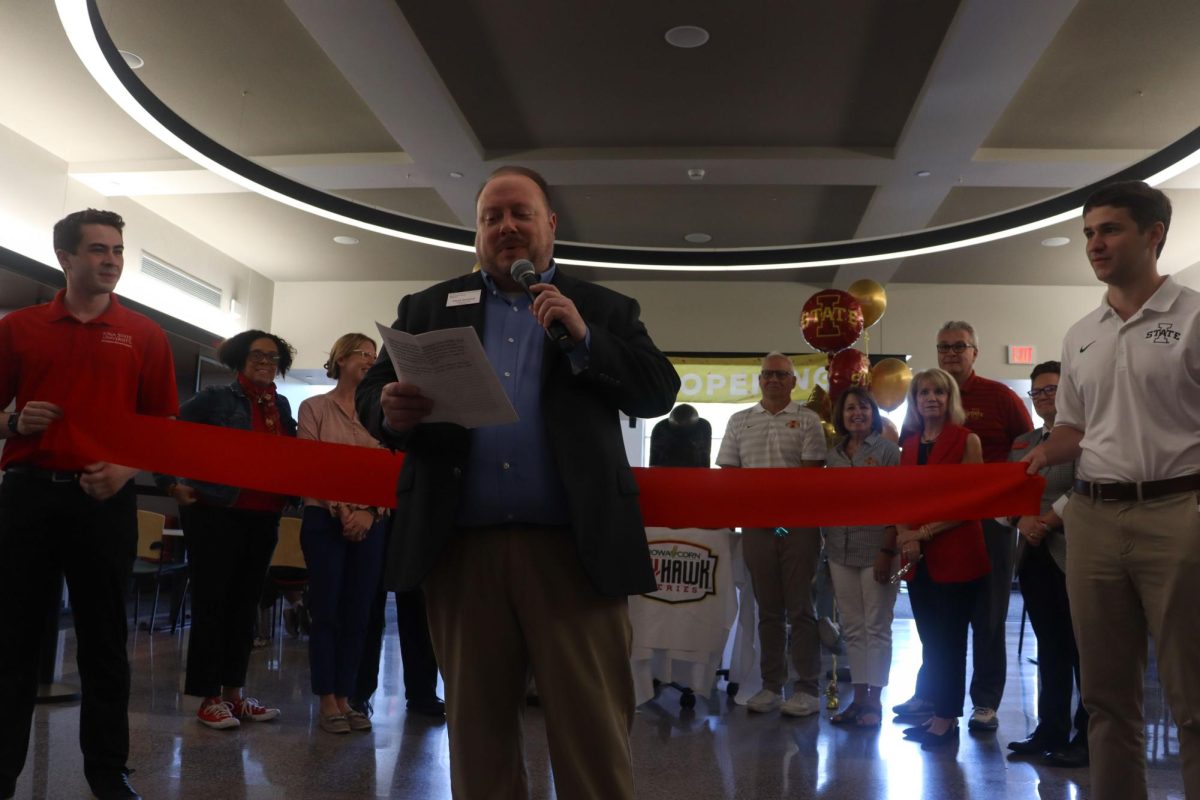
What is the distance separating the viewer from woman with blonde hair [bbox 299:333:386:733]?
11.6 feet

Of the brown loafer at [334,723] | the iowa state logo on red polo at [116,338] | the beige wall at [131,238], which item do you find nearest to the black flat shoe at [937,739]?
the brown loafer at [334,723]

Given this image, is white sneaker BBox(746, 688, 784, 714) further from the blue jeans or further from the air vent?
the air vent

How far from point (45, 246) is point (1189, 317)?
26.4 ft

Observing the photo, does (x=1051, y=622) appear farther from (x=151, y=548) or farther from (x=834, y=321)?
(x=151, y=548)

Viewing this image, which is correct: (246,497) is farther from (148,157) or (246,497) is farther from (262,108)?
(148,157)

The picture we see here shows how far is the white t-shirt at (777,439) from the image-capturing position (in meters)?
4.48

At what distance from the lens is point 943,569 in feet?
12.3

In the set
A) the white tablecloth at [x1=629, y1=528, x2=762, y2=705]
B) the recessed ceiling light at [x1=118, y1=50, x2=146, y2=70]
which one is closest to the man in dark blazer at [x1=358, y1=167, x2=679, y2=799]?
the white tablecloth at [x1=629, y1=528, x2=762, y2=705]

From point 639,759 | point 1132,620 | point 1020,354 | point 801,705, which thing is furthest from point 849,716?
point 1020,354

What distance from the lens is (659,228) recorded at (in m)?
9.31

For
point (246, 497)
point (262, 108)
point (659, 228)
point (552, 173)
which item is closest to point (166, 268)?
point (262, 108)

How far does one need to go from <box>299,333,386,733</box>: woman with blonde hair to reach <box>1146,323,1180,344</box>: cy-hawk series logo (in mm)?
2605

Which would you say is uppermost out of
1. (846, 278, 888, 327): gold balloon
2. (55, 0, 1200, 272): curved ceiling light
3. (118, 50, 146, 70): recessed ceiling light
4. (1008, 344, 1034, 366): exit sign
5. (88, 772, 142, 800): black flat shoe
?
(118, 50, 146, 70): recessed ceiling light

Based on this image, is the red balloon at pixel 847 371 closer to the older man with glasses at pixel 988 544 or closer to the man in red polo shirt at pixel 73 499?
the older man with glasses at pixel 988 544
